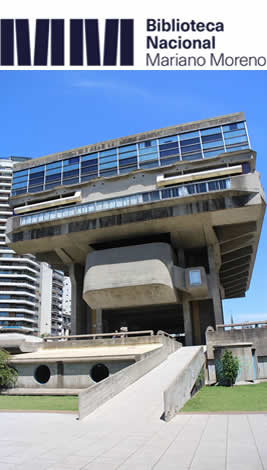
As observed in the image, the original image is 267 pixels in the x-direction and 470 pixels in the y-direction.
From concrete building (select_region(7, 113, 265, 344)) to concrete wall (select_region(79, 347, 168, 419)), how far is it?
1697 cm

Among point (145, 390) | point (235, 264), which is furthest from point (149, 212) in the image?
point (145, 390)

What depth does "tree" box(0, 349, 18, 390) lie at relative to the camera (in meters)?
22.3

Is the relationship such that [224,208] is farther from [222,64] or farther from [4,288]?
[4,288]

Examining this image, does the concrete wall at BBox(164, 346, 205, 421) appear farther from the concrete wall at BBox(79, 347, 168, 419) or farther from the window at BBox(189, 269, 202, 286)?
the window at BBox(189, 269, 202, 286)

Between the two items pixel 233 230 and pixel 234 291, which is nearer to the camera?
pixel 233 230

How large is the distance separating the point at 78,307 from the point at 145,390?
101 ft

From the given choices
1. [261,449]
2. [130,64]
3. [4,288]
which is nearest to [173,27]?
[130,64]

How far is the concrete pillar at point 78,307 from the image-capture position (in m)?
43.6

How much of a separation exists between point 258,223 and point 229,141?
8.67m

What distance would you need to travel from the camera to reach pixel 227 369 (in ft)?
64.2

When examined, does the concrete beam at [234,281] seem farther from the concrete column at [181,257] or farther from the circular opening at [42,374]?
the circular opening at [42,374]

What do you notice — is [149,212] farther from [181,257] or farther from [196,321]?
[196,321]

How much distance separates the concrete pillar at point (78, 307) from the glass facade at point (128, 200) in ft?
28.8

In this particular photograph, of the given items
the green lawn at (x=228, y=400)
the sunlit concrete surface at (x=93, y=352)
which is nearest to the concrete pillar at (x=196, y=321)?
the sunlit concrete surface at (x=93, y=352)
